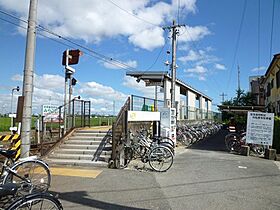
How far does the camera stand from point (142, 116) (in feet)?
36.4

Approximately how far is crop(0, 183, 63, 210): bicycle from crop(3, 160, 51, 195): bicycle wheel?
0.87 metres

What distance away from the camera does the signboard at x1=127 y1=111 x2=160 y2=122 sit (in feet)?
33.2

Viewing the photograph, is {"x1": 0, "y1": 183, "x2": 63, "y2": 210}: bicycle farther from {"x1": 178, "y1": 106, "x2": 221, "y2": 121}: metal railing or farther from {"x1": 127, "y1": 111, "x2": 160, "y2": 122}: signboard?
{"x1": 178, "y1": 106, "x2": 221, "y2": 121}: metal railing

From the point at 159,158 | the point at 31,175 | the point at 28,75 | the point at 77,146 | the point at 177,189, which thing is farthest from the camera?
the point at 77,146

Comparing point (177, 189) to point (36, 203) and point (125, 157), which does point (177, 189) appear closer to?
point (125, 157)

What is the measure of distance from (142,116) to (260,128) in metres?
4.89

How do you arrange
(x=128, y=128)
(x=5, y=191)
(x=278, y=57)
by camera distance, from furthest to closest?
(x=278, y=57)
(x=128, y=128)
(x=5, y=191)

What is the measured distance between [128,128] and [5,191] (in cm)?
645

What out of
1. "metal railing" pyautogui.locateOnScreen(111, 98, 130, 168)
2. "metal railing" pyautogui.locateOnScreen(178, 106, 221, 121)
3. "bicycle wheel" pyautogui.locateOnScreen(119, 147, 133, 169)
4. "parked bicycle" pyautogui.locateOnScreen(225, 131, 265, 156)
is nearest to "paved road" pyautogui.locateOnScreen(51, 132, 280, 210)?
"bicycle wheel" pyautogui.locateOnScreen(119, 147, 133, 169)

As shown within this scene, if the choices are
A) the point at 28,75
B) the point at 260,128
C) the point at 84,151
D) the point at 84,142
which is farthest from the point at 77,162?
the point at 260,128

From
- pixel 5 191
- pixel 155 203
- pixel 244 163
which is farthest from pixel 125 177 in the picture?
pixel 244 163

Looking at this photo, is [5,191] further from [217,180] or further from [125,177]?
[217,180]

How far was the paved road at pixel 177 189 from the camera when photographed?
195 inches

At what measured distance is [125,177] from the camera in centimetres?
696
